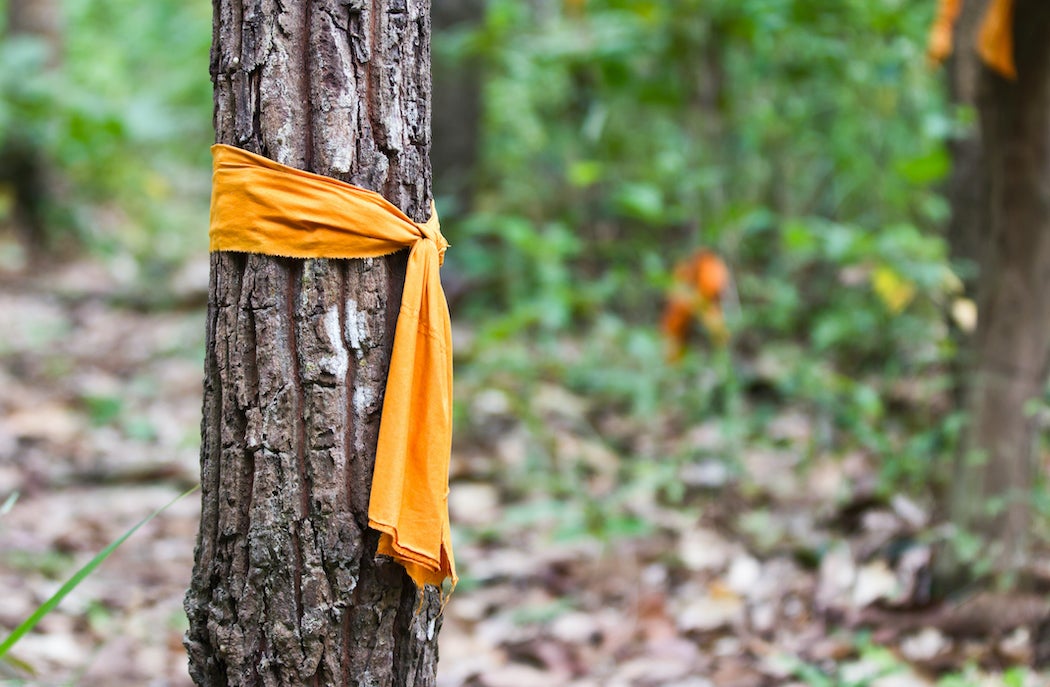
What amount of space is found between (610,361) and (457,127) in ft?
5.53

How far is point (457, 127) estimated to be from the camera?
5289 millimetres

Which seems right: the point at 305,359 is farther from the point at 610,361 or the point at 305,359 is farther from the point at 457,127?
the point at 457,127

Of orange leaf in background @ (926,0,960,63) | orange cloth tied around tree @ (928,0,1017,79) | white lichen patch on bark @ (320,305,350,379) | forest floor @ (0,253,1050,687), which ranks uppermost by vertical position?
orange leaf in background @ (926,0,960,63)

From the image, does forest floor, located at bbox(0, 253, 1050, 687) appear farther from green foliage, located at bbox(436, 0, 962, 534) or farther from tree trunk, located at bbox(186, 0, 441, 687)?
tree trunk, located at bbox(186, 0, 441, 687)

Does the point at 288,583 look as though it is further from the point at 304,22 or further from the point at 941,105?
the point at 941,105

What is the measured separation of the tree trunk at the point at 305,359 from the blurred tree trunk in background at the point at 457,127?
371cm

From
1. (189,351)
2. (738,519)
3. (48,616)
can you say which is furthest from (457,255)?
(48,616)

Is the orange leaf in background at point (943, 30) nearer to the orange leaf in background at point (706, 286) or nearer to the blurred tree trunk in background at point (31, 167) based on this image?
the orange leaf in background at point (706, 286)

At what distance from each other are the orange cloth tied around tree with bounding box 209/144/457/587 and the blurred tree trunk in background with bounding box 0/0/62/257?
5.36 metres

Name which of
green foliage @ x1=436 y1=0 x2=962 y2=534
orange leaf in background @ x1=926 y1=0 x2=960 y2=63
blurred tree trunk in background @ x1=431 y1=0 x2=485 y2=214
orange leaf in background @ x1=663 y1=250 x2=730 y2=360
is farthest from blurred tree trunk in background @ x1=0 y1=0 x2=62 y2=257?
orange leaf in background @ x1=926 y1=0 x2=960 y2=63

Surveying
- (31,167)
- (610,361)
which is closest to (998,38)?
(610,361)

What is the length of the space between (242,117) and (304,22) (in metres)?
0.17

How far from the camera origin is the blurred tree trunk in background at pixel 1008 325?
2.59m

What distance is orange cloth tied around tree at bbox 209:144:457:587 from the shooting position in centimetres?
144
